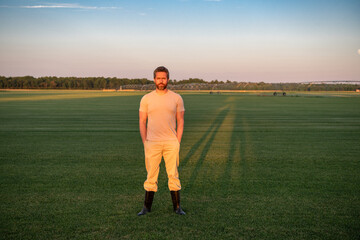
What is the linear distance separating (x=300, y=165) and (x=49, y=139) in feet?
27.2

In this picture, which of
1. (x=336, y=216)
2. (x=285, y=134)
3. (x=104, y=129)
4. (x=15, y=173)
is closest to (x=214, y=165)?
(x=336, y=216)

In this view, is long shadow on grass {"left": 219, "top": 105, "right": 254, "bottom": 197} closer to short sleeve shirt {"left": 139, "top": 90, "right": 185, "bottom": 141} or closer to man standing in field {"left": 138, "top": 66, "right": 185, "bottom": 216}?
man standing in field {"left": 138, "top": 66, "right": 185, "bottom": 216}

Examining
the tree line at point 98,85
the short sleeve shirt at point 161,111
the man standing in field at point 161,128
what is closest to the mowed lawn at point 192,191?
the man standing in field at point 161,128

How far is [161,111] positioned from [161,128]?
24 centimetres

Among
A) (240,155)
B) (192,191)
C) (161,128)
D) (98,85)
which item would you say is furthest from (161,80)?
(98,85)

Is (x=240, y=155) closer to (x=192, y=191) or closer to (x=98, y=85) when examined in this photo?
(x=192, y=191)

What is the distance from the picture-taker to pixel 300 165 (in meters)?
8.29

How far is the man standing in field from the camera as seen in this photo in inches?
194

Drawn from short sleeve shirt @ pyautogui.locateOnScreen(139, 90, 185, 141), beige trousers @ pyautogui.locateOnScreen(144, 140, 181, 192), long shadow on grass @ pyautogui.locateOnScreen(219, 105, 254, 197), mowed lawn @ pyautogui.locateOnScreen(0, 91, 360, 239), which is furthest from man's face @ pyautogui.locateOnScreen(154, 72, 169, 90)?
long shadow on grass @ pyautogui.locateOnScreen(219, 105, 254, 197)

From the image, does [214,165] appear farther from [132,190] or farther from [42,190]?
[42,190]

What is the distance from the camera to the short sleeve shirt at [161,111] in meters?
4.94

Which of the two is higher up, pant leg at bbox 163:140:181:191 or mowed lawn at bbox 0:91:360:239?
pant leg at bbox 163:140:181:191

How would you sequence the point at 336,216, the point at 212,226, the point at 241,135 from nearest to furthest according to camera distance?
the point at 212,226, the point at 336,216, the point at 241,135

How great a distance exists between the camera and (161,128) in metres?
4.99
